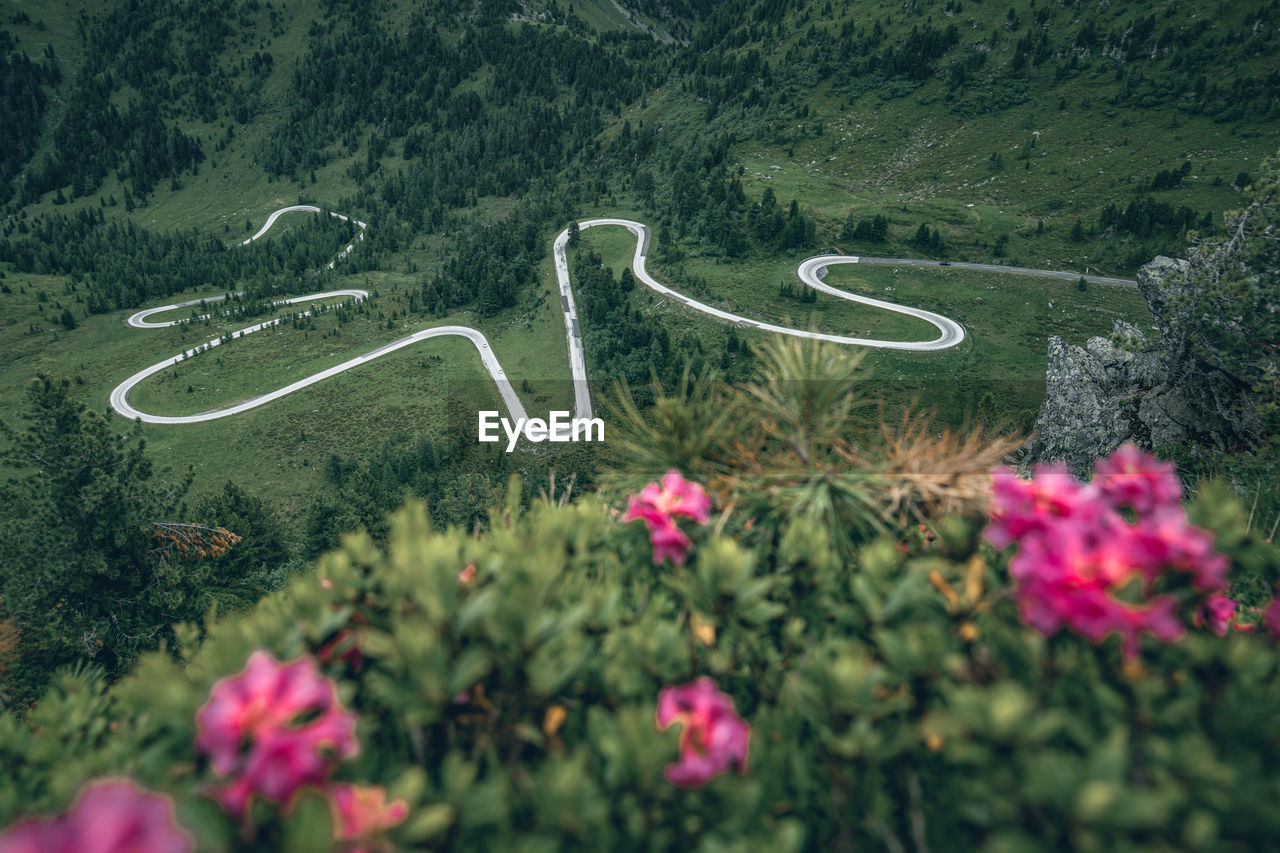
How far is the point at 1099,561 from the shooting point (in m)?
2.00

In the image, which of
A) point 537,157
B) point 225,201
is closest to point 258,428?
point 537,157

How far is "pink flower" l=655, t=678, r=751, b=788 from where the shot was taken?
6.53 feet

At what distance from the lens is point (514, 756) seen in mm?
2131

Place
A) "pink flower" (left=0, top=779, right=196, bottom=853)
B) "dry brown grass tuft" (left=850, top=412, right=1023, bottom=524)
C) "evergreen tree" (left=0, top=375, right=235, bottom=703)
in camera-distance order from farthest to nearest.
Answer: "evergreen tree" (left=0, top=375, right=235, bottom=703) → "dry brown grass tuft" (left=850, top=412, right=1023, bottom=524) → "pink flower" (left=0, top=779, right=196, bottom=853)

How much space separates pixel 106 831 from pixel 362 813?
0.62m

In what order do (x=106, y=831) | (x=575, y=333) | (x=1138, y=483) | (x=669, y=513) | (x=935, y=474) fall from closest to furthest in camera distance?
(x=106, y=831) < (x=1138, y=483) < (x=669, y=513) < (x=935, y=474) < (x=575, y=333)

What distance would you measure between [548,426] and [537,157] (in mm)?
87535

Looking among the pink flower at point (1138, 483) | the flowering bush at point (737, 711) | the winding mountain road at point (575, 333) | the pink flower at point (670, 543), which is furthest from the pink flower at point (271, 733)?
the winding mountain road at point (575, 333)

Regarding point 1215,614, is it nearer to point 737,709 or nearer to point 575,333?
point 737,709

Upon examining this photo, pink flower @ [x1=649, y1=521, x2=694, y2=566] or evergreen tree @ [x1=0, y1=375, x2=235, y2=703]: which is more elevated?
pink flower @ [x1=649, y1=521, x2=694, y2=566]

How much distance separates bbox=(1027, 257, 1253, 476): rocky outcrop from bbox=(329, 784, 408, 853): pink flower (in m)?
23.5

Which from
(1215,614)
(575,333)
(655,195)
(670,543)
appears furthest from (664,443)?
(655,195)

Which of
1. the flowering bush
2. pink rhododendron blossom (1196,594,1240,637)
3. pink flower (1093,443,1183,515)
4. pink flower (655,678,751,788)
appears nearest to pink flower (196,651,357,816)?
the flowering bush

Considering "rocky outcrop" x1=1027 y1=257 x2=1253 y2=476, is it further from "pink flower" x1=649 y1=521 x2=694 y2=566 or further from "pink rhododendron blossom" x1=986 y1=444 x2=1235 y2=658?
"pink flower" x1=649 y1=521 x2=694 y2=566
